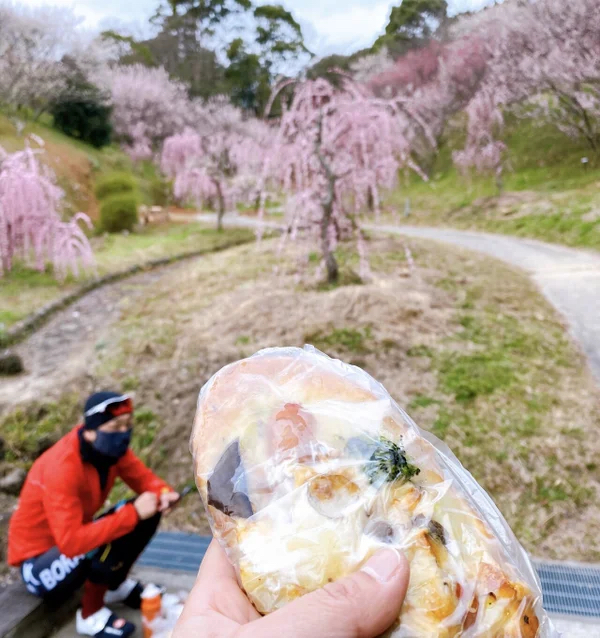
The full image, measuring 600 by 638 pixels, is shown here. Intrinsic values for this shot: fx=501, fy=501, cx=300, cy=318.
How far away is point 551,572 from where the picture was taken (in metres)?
2.65

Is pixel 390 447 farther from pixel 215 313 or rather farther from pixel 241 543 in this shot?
pixel 215 313

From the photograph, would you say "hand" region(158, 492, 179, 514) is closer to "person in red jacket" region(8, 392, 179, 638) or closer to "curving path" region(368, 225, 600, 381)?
"person in red jacket" region(8, 392, 179, 638)

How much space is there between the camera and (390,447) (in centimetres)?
90

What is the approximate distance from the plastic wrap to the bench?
179 cm

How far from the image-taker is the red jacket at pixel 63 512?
210 centimetres

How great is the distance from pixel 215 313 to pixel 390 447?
5.90 meters

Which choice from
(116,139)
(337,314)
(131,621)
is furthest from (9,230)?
(116,139)

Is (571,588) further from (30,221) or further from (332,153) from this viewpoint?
(30,221)

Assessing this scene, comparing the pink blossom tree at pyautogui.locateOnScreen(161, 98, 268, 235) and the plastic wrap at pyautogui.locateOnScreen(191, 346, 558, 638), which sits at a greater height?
the pink blossom tree at pyautogui.locateOnScreen(161, 98, 268, 235)

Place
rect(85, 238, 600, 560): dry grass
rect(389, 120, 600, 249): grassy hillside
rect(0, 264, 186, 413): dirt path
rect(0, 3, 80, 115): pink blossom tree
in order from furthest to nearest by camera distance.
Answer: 1. rect(0, 3, 80, 115): pink blossom tree
2. rect(389, 120, 600, 249): grassy hillside
3. rect(0, 264, 186, 413): dirt path
4. rect(85, 238, 600, 560): dry grass

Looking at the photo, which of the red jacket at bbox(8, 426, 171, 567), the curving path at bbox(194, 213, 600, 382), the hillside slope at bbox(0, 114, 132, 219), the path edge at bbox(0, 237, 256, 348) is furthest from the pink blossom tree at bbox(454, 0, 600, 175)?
the red jacket at bbox(8, 426, 171, 567)

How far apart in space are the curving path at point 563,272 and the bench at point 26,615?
4554 mm

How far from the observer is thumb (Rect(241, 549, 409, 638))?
76cm

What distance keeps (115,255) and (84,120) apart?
31.6 ft
